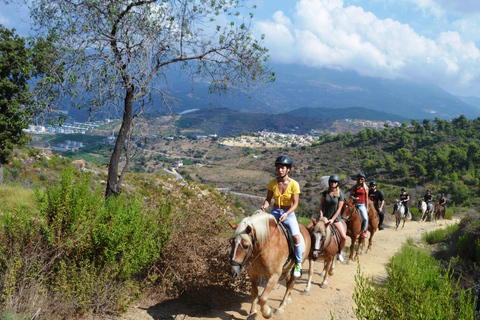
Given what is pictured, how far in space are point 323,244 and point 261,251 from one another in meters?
2.40

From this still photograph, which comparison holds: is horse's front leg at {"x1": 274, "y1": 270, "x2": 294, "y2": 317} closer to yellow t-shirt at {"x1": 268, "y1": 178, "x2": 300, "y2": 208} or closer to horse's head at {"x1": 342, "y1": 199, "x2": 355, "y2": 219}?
yellow t-shirt at {"x1": 268, "y1": 178, "x2": 300, "y2": 208}

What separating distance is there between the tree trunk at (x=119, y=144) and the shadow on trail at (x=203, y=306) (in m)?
3.08

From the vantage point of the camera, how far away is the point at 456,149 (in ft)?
159

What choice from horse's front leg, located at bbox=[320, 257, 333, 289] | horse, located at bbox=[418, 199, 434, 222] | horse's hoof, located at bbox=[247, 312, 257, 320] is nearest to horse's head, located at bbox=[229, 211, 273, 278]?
horse's hoof, located at bbox=[247, 312, 257, 320]

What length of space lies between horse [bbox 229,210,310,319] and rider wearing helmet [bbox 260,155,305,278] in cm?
22

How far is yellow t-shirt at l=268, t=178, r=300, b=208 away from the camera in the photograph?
5336 millimetres

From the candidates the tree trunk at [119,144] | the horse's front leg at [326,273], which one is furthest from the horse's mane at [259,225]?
the tree trunk at [119,144]

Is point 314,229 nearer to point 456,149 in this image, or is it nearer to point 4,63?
point 4,63

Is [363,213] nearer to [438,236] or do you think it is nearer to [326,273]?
[326,273]

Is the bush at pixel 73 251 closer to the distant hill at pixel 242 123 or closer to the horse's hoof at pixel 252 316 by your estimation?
the horse's hoof at pixel 252 316

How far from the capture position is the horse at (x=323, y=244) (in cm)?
632

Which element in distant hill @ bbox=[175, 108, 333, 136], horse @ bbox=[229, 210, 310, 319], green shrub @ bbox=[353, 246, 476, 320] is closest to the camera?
green shrub @ bbox=[353, 246, 476, 320]

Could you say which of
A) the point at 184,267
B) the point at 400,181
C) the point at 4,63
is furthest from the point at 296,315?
the point at 400,181

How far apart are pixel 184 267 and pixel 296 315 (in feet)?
7.39
